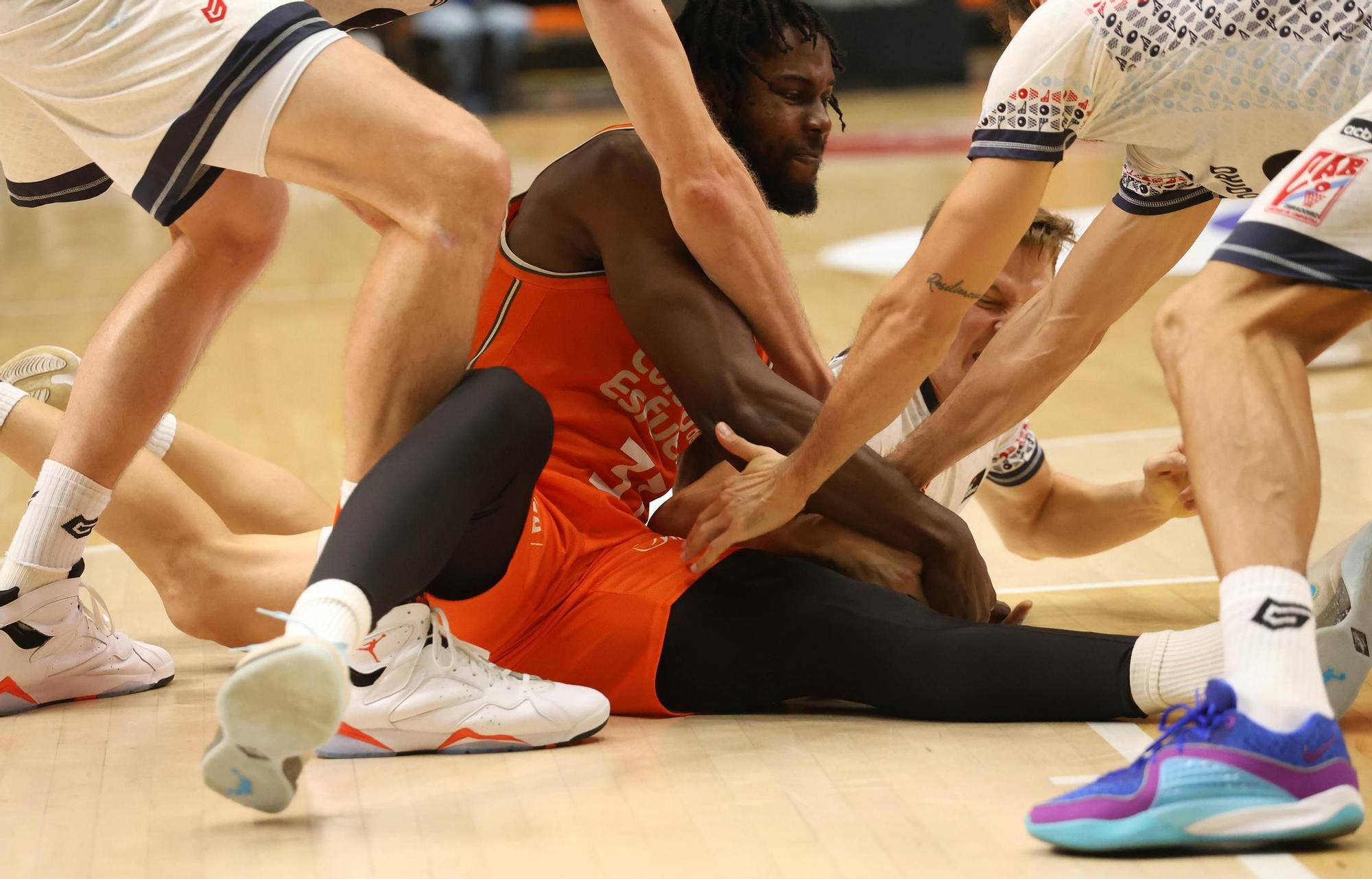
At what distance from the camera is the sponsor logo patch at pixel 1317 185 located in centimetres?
193

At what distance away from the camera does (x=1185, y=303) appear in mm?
2049

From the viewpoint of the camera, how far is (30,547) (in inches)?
105

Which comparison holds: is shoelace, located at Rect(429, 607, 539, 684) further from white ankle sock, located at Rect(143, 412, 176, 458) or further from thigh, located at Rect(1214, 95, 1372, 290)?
thigh, located at Rect(1214, 95, 1372, 290)

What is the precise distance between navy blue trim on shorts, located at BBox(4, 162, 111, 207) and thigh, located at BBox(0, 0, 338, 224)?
0.49 m

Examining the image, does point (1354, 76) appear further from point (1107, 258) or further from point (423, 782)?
point (423, 782)

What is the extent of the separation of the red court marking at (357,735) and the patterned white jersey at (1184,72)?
124 cm

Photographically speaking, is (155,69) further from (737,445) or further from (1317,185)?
(1317,185)

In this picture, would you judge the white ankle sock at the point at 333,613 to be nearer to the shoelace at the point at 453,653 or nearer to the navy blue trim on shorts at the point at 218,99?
the shoelace at the point at 453,653

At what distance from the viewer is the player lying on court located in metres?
2.23

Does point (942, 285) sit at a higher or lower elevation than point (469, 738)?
higher

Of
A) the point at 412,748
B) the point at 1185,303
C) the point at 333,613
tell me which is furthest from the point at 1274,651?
the point at 412,748

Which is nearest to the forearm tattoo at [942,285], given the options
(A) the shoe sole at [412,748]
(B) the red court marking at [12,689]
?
(A) the shoe sole at [412,748]

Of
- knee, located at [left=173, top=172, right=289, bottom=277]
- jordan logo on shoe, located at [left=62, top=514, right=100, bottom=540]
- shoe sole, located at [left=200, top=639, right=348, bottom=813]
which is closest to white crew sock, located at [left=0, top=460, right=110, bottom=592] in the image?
jordan logo on shoe, located at [left=62, top=514, right=100, bottom=540]

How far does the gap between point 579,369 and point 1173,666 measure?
3.57 ft
